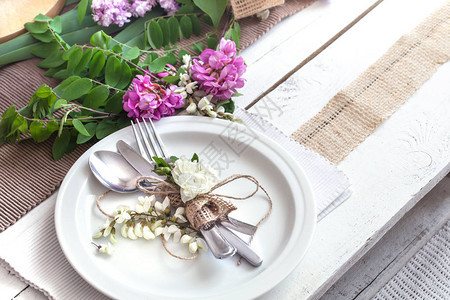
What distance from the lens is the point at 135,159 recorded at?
0.77 metres

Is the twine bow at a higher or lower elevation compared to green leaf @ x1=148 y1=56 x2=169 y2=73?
lower

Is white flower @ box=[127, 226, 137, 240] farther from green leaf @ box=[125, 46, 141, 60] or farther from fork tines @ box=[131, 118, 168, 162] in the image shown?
green leaf @ box=[125, 46, 141, 60]

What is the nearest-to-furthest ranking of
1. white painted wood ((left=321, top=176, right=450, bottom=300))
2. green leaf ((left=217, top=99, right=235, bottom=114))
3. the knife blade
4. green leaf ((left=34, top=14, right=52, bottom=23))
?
the knife blade, green leaf ((left=217, top=99, right=235, bottom=114)), green leaf ((left=34, top=14, right=52, bottom=23)), white painted wood ((left=321, top=176, right=450, bottom=300))

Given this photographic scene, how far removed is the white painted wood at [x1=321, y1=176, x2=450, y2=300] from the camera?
1119 millimetres

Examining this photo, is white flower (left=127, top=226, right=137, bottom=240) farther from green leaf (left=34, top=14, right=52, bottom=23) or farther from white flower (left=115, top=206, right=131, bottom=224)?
green leaf (left=34, top=14, right=52, bottom=23)

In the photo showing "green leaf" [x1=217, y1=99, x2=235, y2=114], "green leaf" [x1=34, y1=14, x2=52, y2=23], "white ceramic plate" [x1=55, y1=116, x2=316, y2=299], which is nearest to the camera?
"white ceramic plate" [x1=55, y1=116, x2=316, y2=299]

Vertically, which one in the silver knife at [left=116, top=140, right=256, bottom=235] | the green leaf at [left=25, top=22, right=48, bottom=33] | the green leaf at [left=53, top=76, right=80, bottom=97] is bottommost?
the silver knife at [left=116, top=140, right=256, bottom=235]

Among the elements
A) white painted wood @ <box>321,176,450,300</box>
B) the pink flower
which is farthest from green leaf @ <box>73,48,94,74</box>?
white painted wood @ <box>321,176,450,300</box>

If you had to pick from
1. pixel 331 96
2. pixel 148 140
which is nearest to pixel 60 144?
pixel 148 140

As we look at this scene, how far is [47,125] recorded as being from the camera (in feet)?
2.74

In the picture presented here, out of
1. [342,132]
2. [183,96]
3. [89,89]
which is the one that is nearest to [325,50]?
[342,132]

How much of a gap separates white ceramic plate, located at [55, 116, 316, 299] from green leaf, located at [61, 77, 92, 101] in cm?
10

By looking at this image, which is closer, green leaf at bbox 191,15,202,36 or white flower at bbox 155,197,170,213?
white flower at bbox 155,197,170,213

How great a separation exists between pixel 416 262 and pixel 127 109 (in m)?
0.75
